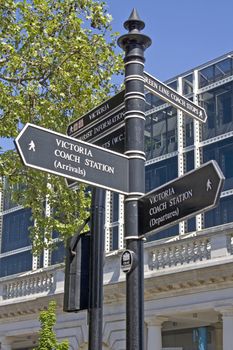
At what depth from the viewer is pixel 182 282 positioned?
2202 cm

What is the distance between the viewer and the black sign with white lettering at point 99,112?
24.5 feet

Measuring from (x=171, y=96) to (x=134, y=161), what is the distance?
111cm

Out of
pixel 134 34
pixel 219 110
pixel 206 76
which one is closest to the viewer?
pixel 134 34

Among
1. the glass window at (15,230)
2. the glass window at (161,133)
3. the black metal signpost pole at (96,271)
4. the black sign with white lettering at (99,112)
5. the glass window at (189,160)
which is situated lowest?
the black metal signpost pole at (96,271)

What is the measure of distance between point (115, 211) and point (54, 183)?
3472 centimetres

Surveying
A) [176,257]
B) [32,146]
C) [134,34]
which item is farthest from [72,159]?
[176,257]

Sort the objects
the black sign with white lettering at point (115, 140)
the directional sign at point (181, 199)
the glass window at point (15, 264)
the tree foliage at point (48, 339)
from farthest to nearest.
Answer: the glass window at point (15, 264)
the tree foliage at point (48, 339)
the black sign with white lettering at point (115, 140)
the directional sign at point (181, 199)

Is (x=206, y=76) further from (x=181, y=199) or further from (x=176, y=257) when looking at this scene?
(x=181, y=199)

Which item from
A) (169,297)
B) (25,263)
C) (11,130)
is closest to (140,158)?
(11,130)

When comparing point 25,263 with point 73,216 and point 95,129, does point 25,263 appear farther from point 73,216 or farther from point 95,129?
point 95,129

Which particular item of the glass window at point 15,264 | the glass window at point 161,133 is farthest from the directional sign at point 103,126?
the glass window at point 15,264

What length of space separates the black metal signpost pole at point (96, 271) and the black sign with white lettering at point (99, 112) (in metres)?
0.97

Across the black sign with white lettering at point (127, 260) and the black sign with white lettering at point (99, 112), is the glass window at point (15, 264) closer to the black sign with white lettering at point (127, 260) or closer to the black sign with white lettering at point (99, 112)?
the black sign with white lettering at point (99, 112)

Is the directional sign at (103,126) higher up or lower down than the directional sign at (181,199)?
higher up
